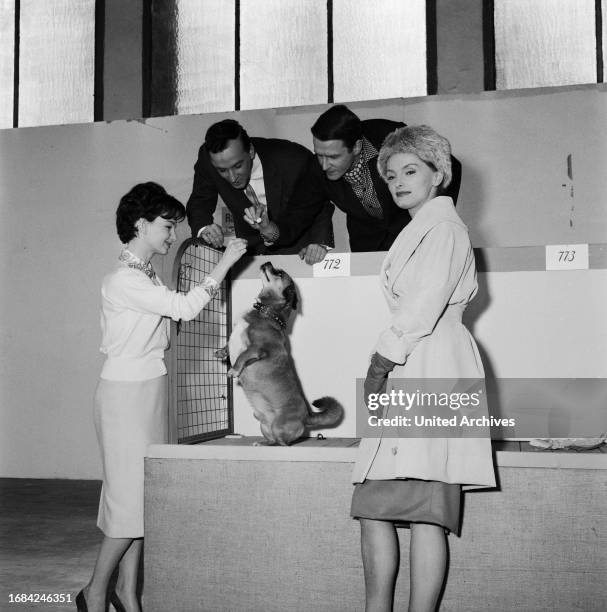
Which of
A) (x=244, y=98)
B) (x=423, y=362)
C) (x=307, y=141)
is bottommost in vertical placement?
(x=423, y=362)

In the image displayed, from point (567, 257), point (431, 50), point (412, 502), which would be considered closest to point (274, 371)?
point (412, 502)

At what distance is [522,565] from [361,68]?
4589 millimetres

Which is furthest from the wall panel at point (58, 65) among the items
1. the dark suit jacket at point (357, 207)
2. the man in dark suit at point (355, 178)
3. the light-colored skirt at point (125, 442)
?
the light-colored skirt at point (125, 442)

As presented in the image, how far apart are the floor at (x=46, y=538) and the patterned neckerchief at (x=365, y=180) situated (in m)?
1.90

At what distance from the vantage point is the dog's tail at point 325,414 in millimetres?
2395

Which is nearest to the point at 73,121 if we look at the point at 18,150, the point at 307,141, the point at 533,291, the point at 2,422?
the point at 18,150

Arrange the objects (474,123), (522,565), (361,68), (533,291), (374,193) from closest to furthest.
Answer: (522,565) → (533,291) → (374,193) → (474,123) → (361,68)

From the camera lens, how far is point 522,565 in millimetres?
1882

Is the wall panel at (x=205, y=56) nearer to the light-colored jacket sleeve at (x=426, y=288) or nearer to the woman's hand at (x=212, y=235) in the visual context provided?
the woman's hand at (x=212, y=235)

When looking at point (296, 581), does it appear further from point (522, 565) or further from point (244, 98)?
point (244, 98)

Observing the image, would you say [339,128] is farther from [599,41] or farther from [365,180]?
[599,41]

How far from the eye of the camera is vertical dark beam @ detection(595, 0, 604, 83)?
5.34m

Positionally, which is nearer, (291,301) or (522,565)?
(522,565)

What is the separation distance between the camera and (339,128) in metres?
3.07
